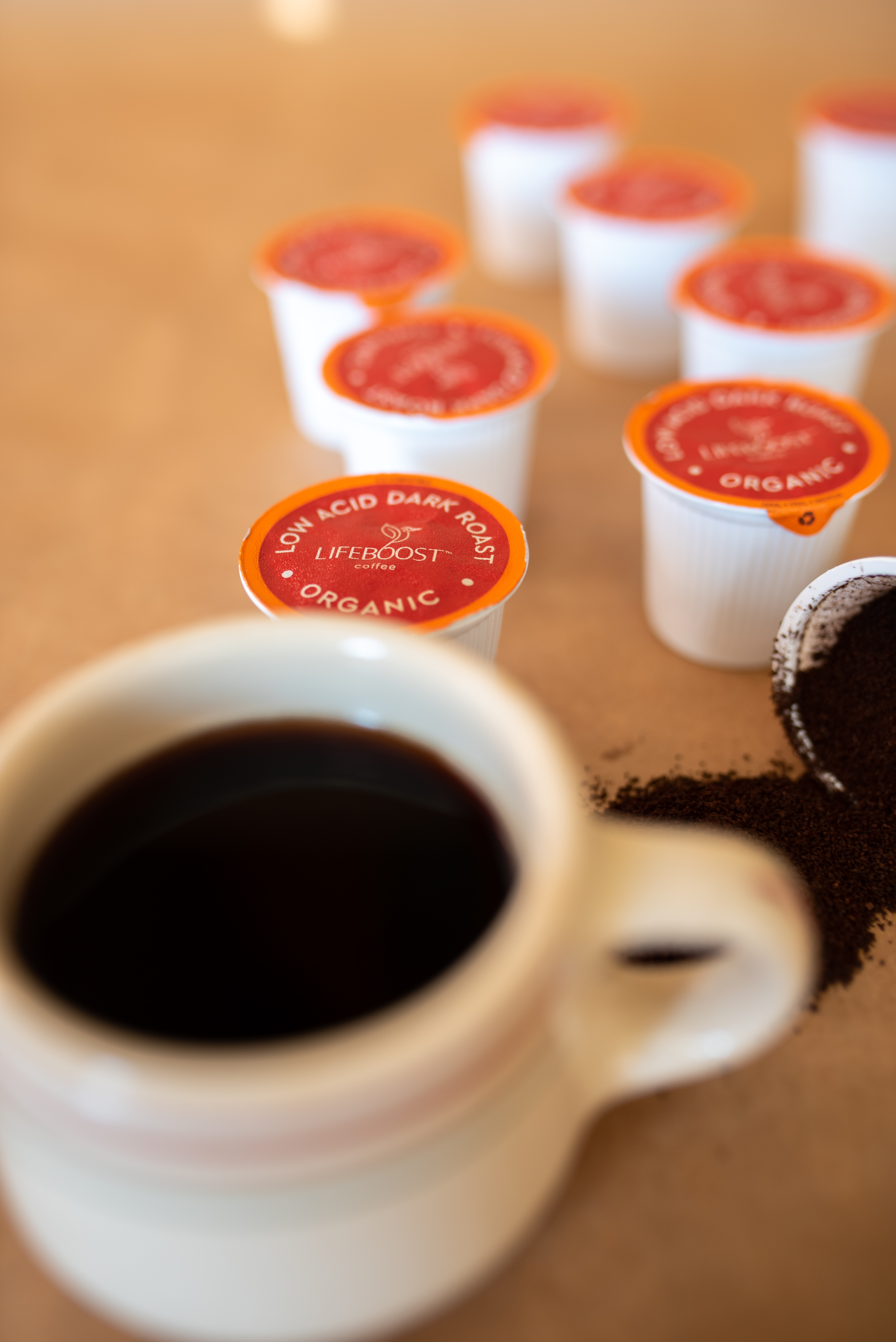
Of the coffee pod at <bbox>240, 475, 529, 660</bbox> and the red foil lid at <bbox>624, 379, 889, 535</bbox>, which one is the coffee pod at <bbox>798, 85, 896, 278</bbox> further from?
the coffee pod at <bbox>240, 475, 529, 660</bbox>

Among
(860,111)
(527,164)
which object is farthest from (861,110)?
(527,164)

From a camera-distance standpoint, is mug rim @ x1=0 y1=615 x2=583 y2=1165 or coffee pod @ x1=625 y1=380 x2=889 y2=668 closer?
mug rim @ x1=0 y1=615 x2=583 y2=1165

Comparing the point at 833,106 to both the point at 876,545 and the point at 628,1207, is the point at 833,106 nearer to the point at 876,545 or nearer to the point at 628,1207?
the point at 876,545

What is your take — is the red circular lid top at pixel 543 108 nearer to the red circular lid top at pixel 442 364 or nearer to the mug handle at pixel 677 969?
the red circular lid top at pixel 442 364

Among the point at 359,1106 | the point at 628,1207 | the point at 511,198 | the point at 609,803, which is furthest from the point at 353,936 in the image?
the point at 511,198

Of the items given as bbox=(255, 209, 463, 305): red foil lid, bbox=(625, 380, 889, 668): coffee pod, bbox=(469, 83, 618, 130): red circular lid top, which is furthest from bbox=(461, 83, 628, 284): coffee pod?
bbox=(625, 380, 889, 668): coffee pod

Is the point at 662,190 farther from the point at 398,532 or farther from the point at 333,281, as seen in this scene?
the point at 398,532

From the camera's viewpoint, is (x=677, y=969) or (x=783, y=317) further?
(x=783, y=317)
